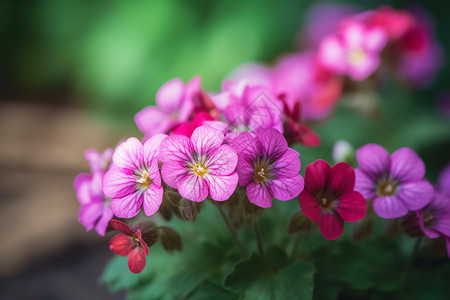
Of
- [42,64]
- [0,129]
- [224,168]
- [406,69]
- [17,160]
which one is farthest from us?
[42,64]

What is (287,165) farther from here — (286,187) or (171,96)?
(171,96)

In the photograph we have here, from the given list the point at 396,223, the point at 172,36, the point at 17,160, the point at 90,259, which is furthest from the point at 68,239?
the point at 396,223

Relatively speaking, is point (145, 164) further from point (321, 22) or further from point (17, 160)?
point (17, 160)

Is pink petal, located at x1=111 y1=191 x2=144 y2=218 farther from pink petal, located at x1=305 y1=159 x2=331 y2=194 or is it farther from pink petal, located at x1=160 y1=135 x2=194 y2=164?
pink petal, located at x1=305 y1=159 x2=331 y2=194

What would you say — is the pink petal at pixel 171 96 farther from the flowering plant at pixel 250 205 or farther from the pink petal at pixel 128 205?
the pink petal at pixel 128 205

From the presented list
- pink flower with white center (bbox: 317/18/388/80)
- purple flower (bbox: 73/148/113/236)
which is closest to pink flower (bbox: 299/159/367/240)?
purple flower (bbox: 73/148/113/236)

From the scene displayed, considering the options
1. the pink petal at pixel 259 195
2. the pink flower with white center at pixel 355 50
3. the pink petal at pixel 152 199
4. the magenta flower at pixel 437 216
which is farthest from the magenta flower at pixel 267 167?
the pink flower with white center at pixel 355 50
